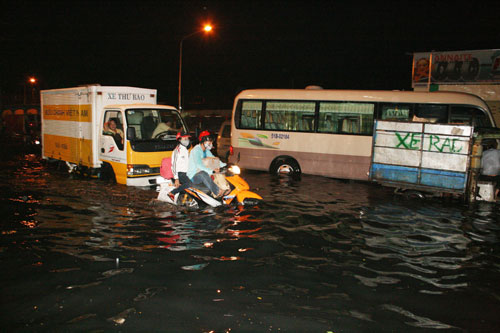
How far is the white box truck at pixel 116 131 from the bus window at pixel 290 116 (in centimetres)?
378

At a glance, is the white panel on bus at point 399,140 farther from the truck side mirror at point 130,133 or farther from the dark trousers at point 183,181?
the truck side mirror at point 130,133

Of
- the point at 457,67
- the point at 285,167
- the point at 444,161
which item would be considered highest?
the point at 457,67

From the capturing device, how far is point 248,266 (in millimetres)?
6059

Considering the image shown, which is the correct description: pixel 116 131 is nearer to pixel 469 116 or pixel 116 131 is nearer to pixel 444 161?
pixel 444 161

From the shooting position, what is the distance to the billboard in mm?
24391

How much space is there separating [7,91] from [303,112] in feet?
244

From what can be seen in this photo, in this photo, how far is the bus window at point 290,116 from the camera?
14359 millimetres

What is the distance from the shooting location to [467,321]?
454cm

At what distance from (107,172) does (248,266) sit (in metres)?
7.50

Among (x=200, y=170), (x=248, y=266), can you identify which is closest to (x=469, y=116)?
(x=200, y=170)

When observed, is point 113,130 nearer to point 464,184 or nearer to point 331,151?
point 331,151

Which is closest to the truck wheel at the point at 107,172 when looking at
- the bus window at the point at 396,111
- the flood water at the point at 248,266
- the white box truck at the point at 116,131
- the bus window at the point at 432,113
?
the white box truck at the point at 116,131

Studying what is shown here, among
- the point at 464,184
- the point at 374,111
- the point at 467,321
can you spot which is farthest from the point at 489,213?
the point at 467,321

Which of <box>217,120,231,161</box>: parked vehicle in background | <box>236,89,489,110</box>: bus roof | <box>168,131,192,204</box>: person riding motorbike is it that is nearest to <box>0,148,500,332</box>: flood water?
<box>168,131,192,204</box>: person riding motorbike
